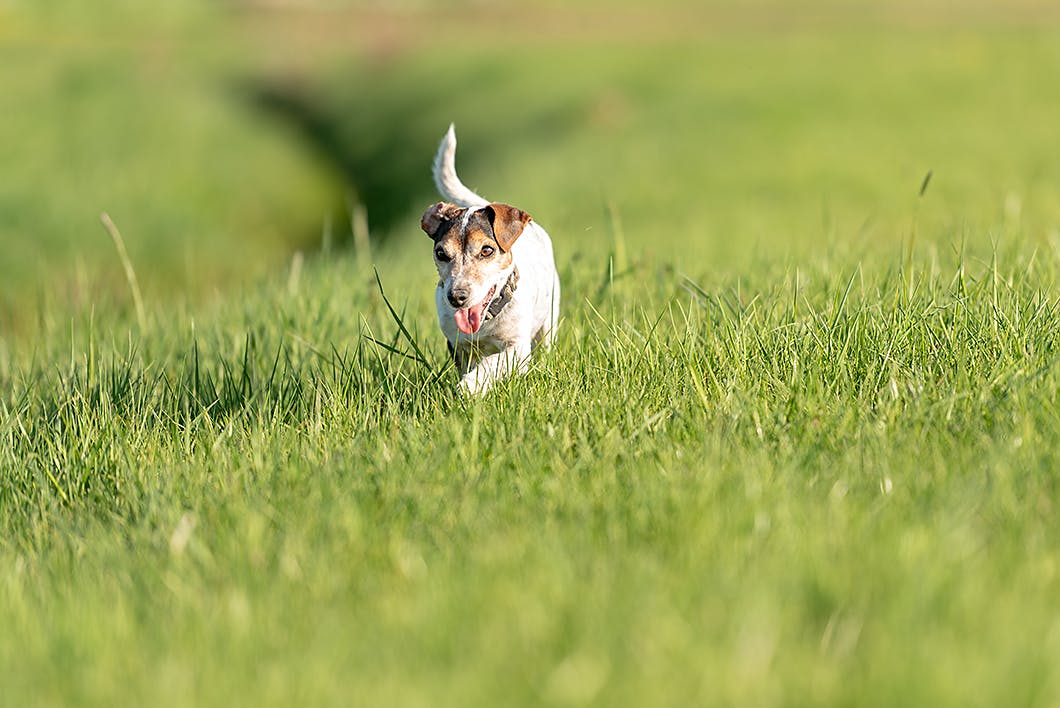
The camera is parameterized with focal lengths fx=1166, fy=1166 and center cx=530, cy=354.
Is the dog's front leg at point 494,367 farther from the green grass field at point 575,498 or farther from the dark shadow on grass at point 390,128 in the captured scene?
the dark shadow on grass at point 390,128

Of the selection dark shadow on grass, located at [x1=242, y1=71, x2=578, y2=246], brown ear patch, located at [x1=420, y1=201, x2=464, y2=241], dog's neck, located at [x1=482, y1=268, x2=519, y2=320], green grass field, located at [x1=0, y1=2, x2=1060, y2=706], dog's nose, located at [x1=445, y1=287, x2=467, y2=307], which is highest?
brown ear patch, located at [x1=420, y1=201, x2=464, y2=241]

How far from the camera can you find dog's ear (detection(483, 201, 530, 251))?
4102 mm

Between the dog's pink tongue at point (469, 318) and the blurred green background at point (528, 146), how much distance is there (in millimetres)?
1000

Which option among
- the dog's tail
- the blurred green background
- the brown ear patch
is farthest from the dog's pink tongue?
the blurred green background

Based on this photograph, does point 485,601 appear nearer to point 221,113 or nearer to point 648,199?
point 648,199

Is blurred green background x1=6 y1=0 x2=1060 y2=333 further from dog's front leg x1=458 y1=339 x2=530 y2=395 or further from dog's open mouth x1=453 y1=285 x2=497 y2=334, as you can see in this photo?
dog's open mouth x1=453 y1=285 x2=497 y2=334

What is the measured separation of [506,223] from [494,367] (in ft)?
1.90

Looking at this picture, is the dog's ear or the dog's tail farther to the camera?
the dog's tail

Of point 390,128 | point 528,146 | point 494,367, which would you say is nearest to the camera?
point 494,367

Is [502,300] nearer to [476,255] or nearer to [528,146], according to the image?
[476,255]

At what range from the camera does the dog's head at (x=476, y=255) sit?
4066mm

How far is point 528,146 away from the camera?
618 inches

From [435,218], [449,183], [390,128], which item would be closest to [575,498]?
[435,218]

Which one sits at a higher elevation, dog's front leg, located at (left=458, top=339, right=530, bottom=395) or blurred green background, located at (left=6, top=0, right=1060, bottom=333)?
dog's front leg, located at (left=458, top=339, right=530, bottom=395)
